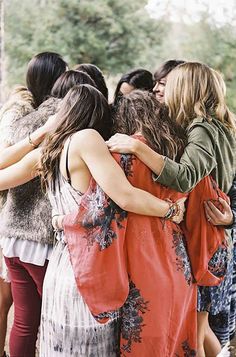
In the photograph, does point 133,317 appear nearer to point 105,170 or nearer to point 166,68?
point 105,170

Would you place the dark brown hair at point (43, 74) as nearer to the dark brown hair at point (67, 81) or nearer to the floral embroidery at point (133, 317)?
the dark brown hair at point (67, 81)

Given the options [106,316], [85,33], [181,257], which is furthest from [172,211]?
[85,33]

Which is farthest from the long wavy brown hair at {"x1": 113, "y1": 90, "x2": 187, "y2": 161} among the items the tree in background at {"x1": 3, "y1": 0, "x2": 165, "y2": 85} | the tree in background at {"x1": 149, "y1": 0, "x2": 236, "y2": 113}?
the tree in background at {"x1": 3, "y1": 0, "x2": 165, "y2": 85}

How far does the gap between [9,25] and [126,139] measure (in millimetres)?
11950

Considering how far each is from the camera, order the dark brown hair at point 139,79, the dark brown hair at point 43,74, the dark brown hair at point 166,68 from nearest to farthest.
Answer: the dark brown hair at point 43,74 → the dark brown hair at point 166,68 → the dark brown hair at point 139,79

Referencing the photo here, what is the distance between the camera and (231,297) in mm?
2350

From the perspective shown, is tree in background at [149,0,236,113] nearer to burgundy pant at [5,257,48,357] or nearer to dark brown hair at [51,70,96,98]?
dark brown hair at [51,70,96,98]

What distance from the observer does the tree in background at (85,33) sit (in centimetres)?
1225

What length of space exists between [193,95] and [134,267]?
692 millimetres

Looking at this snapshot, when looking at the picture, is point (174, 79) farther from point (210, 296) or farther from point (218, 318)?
point (218, 318)

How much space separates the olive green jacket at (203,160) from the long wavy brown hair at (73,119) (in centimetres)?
27

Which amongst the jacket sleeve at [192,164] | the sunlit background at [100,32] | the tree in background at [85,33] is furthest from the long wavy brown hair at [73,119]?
the tree in background at [85,33]

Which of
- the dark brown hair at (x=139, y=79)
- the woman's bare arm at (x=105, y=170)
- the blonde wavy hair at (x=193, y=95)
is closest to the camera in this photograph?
the woman's bare arm at (x=105, y=170)

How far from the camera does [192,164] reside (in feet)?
5.73
